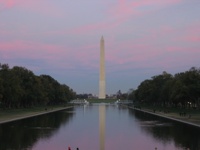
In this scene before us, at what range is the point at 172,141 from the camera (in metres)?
29.4

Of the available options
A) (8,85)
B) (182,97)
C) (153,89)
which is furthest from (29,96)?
(153,89)

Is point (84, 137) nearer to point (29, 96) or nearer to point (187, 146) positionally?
point (187, 146)

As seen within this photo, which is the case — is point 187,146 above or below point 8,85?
below

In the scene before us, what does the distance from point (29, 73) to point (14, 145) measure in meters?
69.5

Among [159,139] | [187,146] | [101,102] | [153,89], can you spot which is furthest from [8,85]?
[101,102]

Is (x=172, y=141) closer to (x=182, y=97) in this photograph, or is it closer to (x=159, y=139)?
(x=159, y=139)

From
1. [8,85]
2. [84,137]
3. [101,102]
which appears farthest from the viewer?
[101,102]

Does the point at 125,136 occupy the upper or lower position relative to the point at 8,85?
lower

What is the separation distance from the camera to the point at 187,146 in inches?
1038

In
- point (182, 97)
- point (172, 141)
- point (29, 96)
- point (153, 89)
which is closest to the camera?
point (172, 141)

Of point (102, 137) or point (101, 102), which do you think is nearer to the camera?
point (102, 137)

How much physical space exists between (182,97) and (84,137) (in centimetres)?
5097

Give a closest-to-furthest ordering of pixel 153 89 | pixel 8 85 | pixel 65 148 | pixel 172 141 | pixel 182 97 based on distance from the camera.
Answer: pixel 65 148 < pixel 172 141 < pixel 8 85 < pixel 182 97 < pixel 153 89

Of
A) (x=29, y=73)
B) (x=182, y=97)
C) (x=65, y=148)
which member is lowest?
(x=65, y=148)
